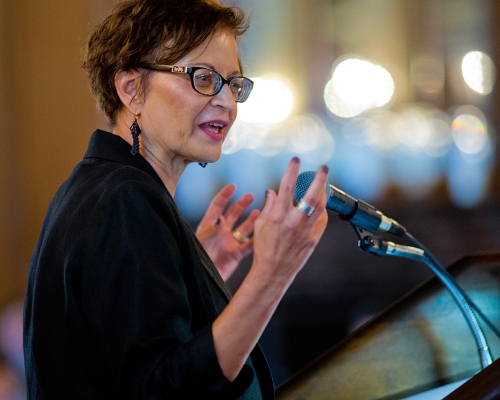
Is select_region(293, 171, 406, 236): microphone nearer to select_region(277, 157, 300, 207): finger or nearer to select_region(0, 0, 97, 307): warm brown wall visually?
select_region(277, 157, 300, 207): finger

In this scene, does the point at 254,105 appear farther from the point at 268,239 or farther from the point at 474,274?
the point at 268,239

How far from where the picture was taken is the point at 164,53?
116 cm

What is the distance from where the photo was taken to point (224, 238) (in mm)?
1711

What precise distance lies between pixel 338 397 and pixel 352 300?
460 centimetres

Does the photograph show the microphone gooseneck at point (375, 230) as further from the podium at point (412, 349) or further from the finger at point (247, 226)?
the finger at point (247, 226)

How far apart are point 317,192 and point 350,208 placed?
398 millimetres

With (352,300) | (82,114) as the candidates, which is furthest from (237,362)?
(352,300)

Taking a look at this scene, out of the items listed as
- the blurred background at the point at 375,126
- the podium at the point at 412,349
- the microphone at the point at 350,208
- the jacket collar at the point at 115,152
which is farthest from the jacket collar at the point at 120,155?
the blurred background at the point at 375,126

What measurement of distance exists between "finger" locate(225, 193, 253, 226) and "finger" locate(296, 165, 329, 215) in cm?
83

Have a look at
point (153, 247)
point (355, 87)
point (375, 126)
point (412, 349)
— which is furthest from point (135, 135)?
point (375, 126)

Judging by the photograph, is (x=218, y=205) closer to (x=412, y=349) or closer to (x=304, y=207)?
(x=412, y=349)

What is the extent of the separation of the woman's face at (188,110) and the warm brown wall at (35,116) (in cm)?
302

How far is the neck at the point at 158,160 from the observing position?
1.21 meters

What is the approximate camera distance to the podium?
59.4 inches
